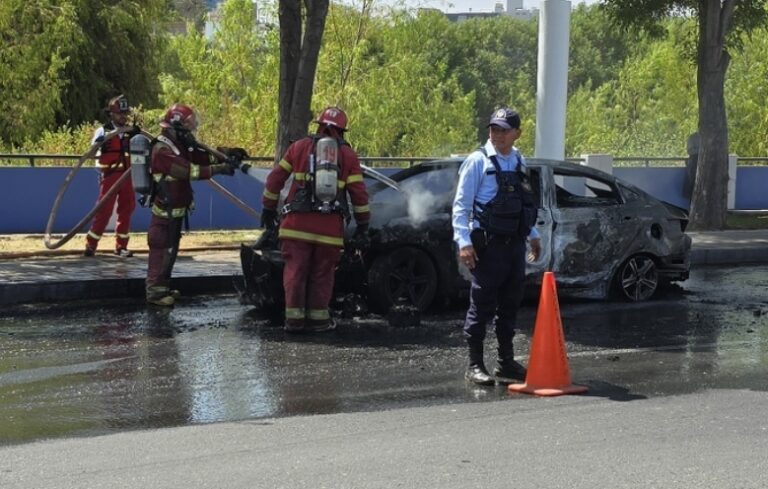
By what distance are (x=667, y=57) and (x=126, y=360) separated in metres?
42.0

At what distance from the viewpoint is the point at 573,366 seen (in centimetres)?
738

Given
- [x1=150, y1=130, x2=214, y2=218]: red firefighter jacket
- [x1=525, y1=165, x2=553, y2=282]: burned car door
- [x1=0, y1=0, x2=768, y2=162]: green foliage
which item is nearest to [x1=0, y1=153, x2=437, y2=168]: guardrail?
[x1=0, y1=0, x2=768, y2=162]: green foliage

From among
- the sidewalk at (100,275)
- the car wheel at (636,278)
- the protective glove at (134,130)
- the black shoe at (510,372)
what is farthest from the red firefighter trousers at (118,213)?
the black shoe at (510,372)

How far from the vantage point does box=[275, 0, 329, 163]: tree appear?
1255cm

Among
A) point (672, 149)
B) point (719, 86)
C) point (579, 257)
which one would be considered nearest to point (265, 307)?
point (579, 257)

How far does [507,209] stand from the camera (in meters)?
6.60

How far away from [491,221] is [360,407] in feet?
4.88

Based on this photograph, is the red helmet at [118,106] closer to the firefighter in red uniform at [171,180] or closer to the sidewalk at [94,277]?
the sidewalk at [94,277]

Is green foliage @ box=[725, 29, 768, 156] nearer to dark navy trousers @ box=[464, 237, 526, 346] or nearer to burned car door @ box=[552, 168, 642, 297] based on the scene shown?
burned car door @ box=[552, 168, 642, 297]

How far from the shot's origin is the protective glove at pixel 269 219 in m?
8.51

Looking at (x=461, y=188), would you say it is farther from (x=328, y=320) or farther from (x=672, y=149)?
(x=672, y=149)

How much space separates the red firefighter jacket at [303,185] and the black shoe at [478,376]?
198cm

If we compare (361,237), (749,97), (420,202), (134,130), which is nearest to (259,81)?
(749,97)

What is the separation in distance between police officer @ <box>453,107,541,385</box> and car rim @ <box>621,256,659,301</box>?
371 cm
